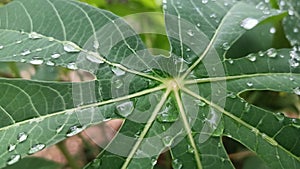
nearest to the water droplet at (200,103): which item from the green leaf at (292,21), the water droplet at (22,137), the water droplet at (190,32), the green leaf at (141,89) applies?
the green leaf at (141,89)

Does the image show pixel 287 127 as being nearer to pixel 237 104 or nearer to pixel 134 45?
pixel 237 104

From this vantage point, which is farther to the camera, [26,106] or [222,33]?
[222,33]

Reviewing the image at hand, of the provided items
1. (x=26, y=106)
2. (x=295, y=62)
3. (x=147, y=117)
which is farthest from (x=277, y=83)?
(x=26, y=106)

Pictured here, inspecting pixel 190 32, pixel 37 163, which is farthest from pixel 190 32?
pixel 37 163

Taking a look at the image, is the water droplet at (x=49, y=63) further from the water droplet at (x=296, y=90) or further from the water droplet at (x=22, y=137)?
the water droplet at (x=296, y=90)

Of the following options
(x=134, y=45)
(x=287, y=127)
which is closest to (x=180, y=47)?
(x=134, y=45)

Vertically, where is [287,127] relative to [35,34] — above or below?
below
